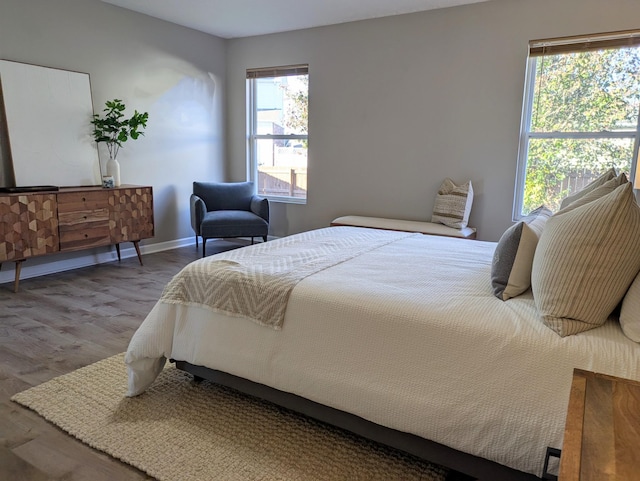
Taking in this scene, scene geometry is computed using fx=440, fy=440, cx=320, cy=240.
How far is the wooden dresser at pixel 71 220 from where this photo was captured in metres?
3.41

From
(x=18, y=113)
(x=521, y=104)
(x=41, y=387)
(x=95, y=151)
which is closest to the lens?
(x=41, y=387)

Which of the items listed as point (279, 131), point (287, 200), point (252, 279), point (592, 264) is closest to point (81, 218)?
point (287, 200)

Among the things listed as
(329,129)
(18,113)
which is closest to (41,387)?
(18,113)

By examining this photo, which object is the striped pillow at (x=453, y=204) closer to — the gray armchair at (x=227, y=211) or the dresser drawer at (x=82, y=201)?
the gray armchair at (x=227, y=211)

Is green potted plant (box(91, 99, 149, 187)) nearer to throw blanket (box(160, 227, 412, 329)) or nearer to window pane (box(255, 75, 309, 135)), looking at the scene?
window pane (box(255, 75, 309, 135))

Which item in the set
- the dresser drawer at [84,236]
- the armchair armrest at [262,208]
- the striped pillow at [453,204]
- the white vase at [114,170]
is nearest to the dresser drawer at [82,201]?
the dresser drawer at [84,236]

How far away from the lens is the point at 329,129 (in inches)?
199

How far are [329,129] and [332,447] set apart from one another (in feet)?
12.9

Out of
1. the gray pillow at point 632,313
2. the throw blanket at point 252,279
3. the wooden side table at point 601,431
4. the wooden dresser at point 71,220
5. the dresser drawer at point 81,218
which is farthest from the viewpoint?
the dresser drawer at point 81,218

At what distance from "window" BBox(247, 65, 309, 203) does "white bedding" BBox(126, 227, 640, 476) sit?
11.8 feet

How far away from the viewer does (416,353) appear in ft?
4.92

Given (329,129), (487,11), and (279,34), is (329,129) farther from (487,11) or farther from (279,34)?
(487,11)

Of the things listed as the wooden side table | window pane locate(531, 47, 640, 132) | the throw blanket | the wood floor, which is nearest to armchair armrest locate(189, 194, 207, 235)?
the wood floor

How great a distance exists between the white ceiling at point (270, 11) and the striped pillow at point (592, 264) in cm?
343
